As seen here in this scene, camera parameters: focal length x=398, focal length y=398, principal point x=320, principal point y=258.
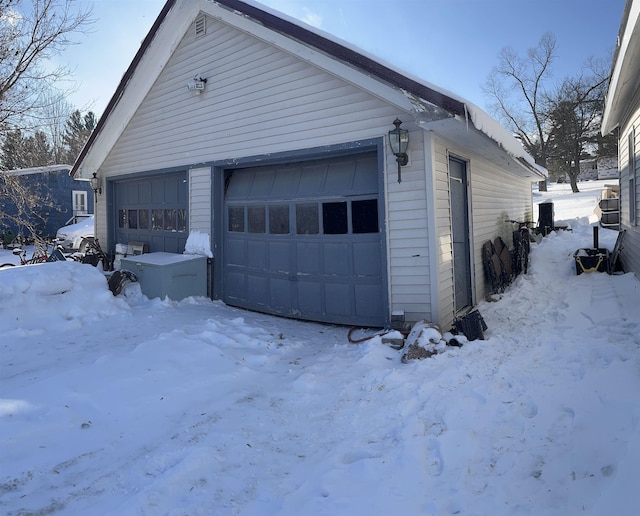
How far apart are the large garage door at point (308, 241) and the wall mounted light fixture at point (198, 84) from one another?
1.69 metres

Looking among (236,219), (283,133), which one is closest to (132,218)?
(236,219)

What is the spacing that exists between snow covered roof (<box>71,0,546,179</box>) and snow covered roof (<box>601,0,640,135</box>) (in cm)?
165

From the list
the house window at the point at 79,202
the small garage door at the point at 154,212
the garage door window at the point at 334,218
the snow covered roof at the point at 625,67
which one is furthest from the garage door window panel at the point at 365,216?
the house window at the point at 79,202

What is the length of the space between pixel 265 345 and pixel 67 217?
67.6 feet

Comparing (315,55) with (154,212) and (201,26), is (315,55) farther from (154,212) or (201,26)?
(154,212)

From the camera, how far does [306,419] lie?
345 centimetres

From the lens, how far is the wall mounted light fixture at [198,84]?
7.69 m

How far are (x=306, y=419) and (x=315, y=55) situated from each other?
4944mm

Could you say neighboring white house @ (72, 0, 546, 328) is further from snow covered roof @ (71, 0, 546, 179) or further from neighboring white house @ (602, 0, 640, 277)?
neighboring white house @ (602, 0, 640, 277)

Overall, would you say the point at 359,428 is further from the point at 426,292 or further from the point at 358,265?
the point at 358,265

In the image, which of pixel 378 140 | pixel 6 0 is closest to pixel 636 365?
pixel 378 140

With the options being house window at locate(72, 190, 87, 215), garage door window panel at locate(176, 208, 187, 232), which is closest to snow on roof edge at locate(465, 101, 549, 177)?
garage door window panel at locate(176, 208, 187, 232)

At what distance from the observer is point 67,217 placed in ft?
69.4

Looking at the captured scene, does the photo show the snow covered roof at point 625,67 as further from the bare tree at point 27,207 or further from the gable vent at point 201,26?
the bare tree at point 27,207
